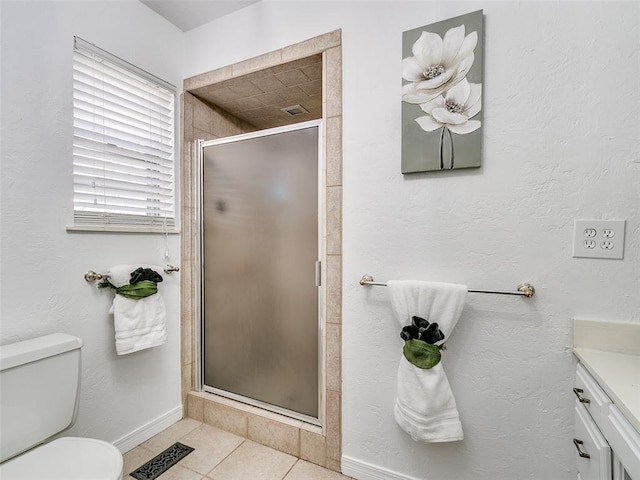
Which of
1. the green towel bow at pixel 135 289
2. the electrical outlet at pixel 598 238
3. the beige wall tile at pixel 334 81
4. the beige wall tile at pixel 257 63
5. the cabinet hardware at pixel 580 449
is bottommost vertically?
the cabinet hardware at pixel 580 449

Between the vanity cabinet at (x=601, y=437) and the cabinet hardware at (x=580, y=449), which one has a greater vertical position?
the vanity cabinet at (x=601, y=437)

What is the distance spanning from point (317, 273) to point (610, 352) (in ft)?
3.90

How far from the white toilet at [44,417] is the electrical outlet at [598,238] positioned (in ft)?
5.88

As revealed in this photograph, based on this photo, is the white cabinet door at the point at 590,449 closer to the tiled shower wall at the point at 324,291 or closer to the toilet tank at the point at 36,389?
the tiled shower wall at the point at 324,291

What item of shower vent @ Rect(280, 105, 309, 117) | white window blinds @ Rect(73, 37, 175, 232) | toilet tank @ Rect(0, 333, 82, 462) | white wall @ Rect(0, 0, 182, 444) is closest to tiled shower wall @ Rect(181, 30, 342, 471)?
white window blinds @ Rect(73, 37, 175, 232)

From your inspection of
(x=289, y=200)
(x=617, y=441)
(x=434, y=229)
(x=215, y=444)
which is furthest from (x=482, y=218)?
(x=215, y=444)

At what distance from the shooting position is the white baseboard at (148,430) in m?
1.67

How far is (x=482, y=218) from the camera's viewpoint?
49.4 inches

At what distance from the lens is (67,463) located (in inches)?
42.0

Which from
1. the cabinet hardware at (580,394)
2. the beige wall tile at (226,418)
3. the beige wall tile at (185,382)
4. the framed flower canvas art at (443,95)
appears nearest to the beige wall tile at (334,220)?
the framed flower canvas art at (443,95)

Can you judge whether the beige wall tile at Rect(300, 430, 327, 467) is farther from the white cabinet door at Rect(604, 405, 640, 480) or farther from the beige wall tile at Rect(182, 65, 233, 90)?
the beige wall tile at Rect(182, 65, 233, 90)

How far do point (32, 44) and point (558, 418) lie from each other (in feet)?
8.58

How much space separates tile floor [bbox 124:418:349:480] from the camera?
151cm

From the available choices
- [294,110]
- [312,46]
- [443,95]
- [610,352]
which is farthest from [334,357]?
[294,110]
